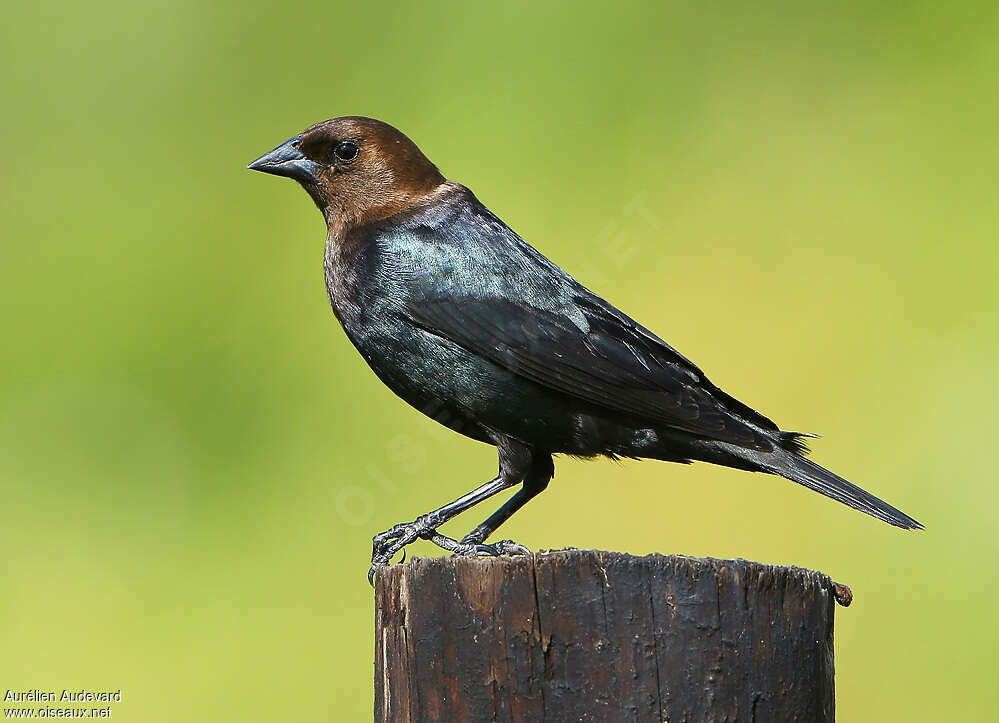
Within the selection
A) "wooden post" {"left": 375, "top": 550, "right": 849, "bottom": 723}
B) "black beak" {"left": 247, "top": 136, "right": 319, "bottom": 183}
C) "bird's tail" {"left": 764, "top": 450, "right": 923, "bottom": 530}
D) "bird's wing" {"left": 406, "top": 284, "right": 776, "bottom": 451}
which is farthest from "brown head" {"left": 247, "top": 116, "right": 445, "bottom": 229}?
"wooden post" {"left": 375, "top": 550, "right": 849, "bottom": 723}

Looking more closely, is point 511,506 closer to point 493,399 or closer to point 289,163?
point 493,399

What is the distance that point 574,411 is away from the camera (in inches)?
175

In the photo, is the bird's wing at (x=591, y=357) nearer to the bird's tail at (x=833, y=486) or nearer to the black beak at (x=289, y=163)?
the bird's tail at (x=833, y=486)

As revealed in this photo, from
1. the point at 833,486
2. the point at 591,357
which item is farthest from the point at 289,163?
the point at 833,486

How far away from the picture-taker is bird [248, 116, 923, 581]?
4.38 metres

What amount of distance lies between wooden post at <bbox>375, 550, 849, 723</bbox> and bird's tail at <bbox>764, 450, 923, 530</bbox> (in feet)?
3.81

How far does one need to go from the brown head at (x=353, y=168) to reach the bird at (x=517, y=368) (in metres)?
0.26

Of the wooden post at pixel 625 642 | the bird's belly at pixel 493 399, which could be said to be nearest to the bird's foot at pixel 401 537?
the bird's belly at pixel 493 399

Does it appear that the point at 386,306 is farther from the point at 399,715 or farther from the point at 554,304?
the point at 399,715

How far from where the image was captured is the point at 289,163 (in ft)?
16.8

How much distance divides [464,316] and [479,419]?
0.40m

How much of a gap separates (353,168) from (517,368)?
132 centimetres

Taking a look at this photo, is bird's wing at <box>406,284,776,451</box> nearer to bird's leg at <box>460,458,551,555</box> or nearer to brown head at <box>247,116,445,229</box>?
bird's leg at <box>460,458,551,555</box>

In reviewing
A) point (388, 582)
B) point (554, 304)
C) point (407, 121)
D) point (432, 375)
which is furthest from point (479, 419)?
point (407, 121)
